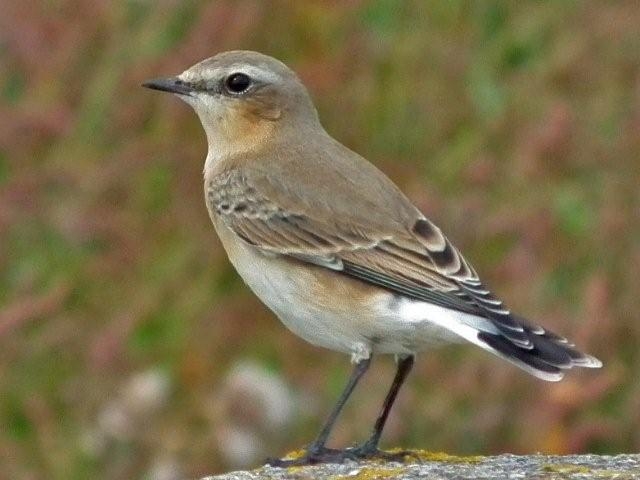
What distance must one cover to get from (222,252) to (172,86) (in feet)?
6.88

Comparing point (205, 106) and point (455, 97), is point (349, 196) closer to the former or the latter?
point (205, 106)

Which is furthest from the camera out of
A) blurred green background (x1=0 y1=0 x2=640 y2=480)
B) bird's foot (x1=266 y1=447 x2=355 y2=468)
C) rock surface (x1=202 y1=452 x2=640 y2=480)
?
blurred green background (x1=0 y1=0 x2=640 y2=480)

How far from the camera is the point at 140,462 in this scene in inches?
444

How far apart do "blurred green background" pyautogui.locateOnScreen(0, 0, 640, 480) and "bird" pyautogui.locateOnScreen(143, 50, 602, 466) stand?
5.27 feet

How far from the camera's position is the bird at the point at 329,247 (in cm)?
842

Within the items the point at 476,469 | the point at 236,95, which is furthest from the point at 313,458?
the point at 236,95

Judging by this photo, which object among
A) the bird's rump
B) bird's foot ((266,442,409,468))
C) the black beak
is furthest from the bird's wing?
bird's foot ((266,442,409,468))

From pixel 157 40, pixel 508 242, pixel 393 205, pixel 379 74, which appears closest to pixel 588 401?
pixel 508 242

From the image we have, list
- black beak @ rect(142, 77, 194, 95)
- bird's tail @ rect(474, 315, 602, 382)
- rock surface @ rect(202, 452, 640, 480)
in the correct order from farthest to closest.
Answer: black beak @ rect(142, 77, 194, 95) → bird's tail @ rect(474, 315, 602, 382) → rock surface @ rect(202, 452, 640, 480)

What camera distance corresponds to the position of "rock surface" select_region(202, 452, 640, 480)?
7.38m

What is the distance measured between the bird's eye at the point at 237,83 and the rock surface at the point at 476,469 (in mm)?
2605

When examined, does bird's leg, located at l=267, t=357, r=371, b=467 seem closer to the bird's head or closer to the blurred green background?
the bird's head

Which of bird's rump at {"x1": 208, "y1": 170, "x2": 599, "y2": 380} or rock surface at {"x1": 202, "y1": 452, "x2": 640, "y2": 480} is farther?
→ bird's rump at {"x1": 208, "y1": 170, "x2": 599, "y2": 380}

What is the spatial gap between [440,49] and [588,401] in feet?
10.5
